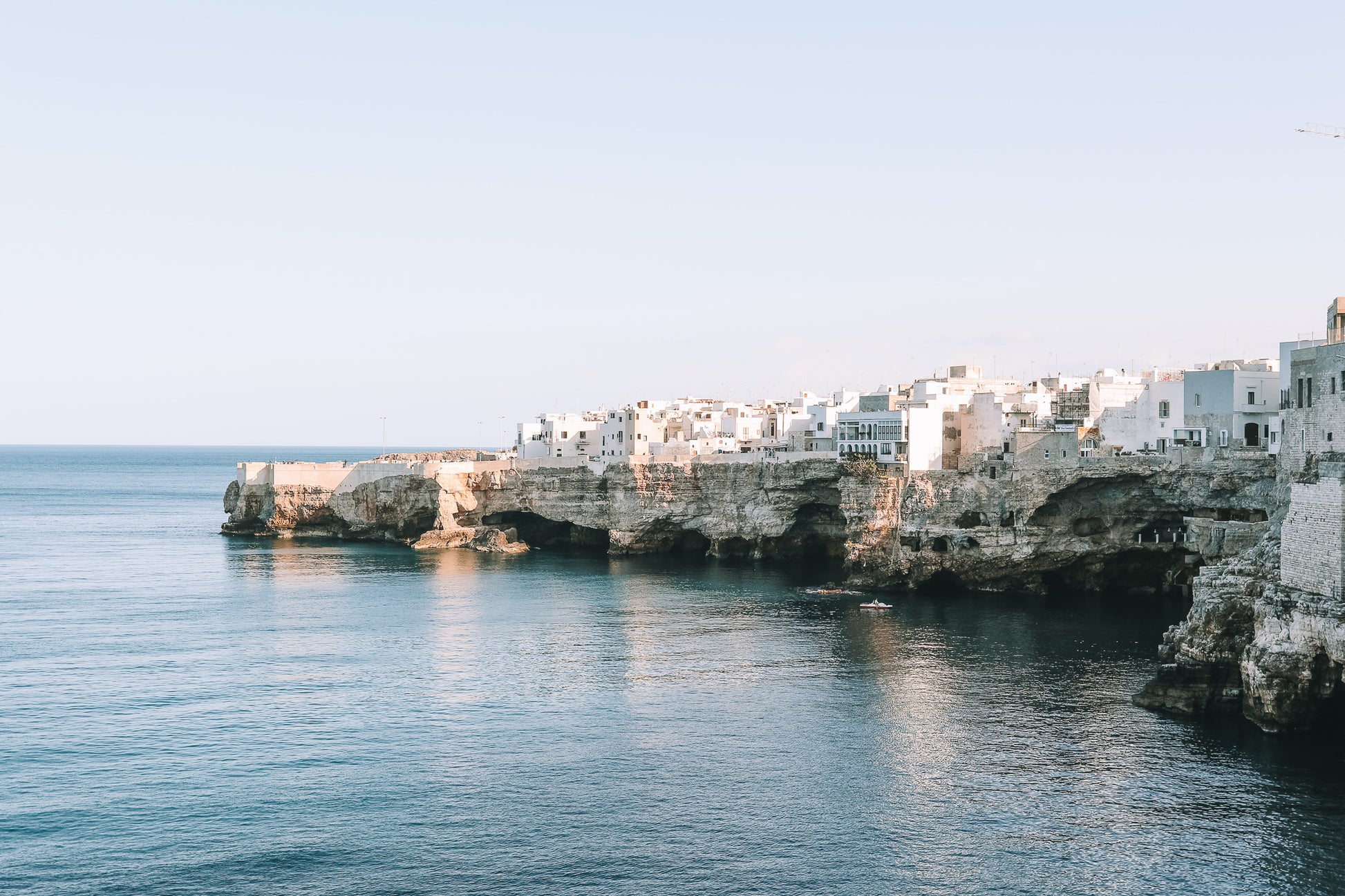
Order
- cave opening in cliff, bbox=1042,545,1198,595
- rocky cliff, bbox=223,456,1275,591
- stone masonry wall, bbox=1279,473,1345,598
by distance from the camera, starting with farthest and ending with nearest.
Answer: cave opening in cliff, bbox=1042,545,1198,595, rocky cliff, bbox=223,456,1275,591, stone masonry wall, bbox=1279,473,1345,598

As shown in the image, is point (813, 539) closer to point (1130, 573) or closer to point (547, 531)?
point (1130, 573)

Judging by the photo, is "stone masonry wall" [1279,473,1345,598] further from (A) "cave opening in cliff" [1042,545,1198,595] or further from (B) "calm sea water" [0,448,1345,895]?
(A) "cave opening in cliff" [1042,545,1198,595]

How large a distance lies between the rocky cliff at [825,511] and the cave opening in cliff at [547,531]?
0.20 metres

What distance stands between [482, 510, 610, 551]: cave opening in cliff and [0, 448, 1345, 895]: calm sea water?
152 ft

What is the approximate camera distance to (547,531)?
443 ft

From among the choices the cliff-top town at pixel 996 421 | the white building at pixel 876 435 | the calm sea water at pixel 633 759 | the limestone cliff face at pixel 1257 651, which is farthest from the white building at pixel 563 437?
the limestone cliff face at pixel 1257 651

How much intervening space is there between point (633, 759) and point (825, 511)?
6801cm

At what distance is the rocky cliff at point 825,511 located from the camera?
3484 inches

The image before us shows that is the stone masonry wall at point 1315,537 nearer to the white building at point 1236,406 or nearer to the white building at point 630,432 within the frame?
the white building at point 1236,406

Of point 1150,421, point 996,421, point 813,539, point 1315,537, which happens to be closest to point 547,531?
point 813,539

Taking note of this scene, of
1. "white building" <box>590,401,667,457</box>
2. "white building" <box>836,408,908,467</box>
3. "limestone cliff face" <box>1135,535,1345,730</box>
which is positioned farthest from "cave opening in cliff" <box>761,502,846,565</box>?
"limestone cliff face" <box>1135,535,1345,730</box>

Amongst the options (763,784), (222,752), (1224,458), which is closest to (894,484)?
(1224,458)

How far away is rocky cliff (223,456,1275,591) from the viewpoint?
88500 mm

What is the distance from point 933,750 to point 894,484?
50.2 meters
